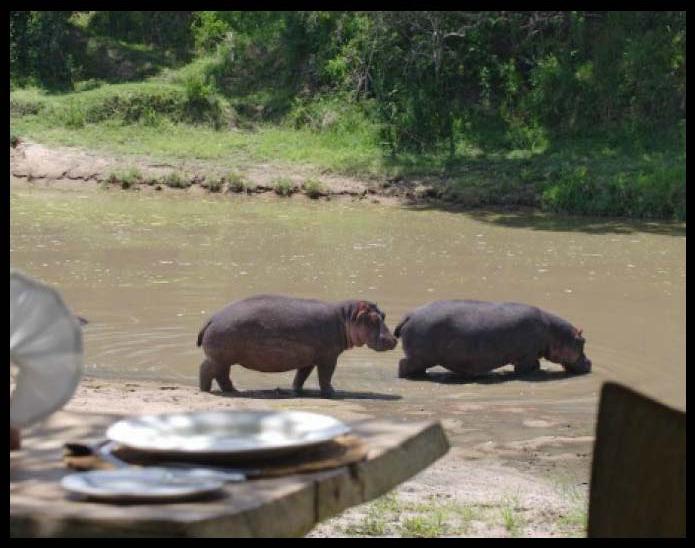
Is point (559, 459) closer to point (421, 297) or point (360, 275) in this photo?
point (421, 297)

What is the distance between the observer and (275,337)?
848cm

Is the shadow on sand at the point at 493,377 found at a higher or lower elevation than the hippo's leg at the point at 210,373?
lower

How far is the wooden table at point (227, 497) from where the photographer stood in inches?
91.7

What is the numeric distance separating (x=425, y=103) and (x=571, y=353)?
12892 mm

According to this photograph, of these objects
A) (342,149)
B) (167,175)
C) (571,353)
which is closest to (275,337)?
(571,353)

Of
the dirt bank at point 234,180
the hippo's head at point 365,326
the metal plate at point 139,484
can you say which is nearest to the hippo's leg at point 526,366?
the hippo's head at point 365,326

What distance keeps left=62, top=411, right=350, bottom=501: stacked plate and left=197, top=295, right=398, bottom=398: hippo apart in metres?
5.48

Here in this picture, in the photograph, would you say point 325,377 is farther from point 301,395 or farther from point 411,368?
point 411,368

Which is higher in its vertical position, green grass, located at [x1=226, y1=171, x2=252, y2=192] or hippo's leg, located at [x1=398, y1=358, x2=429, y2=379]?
green grass, located at [x1=226, y1=171, x2=252, y2=192]

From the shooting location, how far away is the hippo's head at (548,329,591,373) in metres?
9.42

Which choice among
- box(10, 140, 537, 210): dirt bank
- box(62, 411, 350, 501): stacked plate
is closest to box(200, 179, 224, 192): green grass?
box(10, 140, 537, 210): dirt bank

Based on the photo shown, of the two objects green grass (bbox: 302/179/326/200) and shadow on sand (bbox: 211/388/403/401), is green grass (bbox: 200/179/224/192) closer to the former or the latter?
green grass (bbox: 302/179/326/200)

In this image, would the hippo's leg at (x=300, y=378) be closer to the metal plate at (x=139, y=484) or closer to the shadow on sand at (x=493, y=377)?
the shadow on sand at (x=493, y=377)

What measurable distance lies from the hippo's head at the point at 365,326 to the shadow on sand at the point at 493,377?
0.51 metres
